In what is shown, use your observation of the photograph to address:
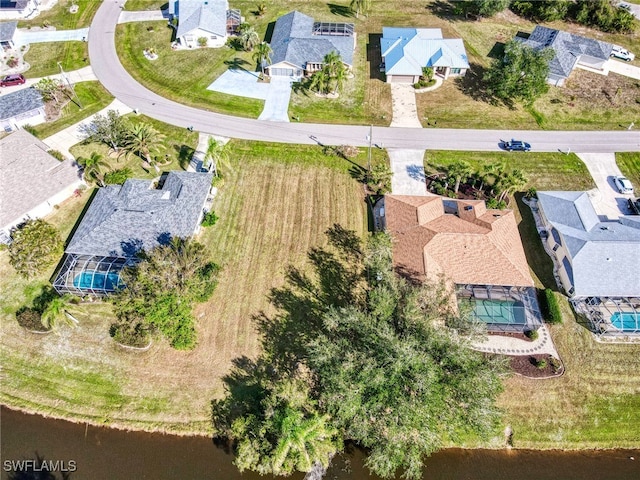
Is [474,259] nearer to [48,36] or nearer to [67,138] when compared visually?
[67,138]

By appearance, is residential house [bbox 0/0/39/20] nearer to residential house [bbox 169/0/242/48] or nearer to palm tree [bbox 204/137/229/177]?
residential house [bbox 169/0/242/48]

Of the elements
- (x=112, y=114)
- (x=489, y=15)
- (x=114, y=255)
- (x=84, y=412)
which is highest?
(x=489, y=15)

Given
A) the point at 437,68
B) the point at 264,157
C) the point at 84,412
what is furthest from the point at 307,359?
the point at 437,68

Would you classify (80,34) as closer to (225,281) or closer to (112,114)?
(112,114)

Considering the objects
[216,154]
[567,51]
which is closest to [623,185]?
[567,51]

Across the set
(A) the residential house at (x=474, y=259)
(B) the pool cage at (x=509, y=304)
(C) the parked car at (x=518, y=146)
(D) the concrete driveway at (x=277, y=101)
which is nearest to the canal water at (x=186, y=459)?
(B) the pool cage at (x=509, y=304)
